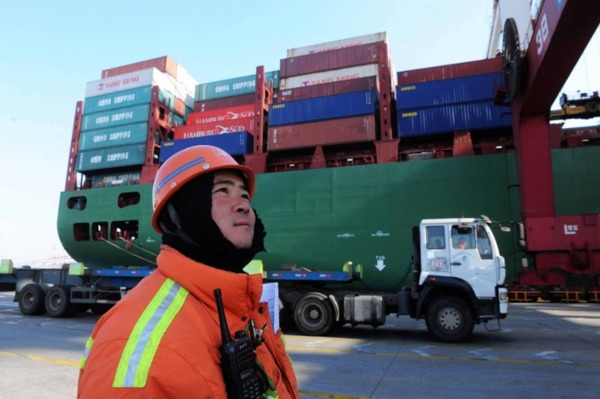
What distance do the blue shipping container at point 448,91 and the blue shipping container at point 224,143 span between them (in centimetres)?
848

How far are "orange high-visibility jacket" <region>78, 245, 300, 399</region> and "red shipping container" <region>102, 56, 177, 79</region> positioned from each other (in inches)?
1108

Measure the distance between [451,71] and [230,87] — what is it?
45.5ft

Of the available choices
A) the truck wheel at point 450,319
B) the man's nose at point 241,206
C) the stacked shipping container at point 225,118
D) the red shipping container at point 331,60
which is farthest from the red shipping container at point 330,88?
the man's nose at point 241,206

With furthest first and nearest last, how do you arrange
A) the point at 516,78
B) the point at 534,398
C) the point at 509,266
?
the point at 509,266, the point at 516,78, the point at 534,398

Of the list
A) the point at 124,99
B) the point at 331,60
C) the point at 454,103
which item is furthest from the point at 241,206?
the point at 124,99

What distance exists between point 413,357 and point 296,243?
37.8ft

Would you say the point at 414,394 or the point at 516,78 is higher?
the point at 516,78

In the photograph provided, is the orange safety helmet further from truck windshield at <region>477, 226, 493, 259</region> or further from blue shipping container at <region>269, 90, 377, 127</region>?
blue shipping container at <region>269, 90, 377, 127</region>

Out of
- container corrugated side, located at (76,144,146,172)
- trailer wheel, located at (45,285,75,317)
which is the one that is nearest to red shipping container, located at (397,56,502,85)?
container corrugated side, located at (76,144,146,172)

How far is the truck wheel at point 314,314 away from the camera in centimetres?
868

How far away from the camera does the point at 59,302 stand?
39.1ft

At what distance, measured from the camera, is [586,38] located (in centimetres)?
1065

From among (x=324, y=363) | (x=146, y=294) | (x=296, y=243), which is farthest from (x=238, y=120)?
(x=146, y=294)

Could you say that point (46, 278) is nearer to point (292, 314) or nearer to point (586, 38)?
point (292, 314)
